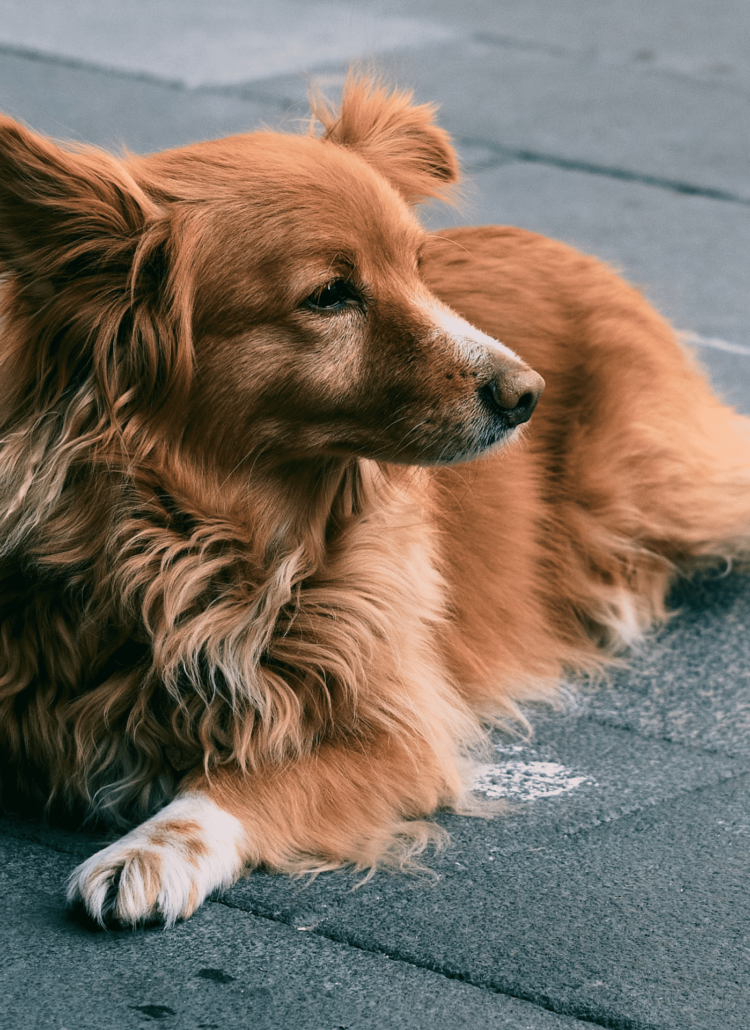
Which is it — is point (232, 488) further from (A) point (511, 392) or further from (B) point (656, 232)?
(B) point (656, 232)

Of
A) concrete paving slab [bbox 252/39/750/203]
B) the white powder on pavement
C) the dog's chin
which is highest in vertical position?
concrete paving slab [bbox 252/39/750/203]

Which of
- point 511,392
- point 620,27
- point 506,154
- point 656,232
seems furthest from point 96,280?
point 620,27

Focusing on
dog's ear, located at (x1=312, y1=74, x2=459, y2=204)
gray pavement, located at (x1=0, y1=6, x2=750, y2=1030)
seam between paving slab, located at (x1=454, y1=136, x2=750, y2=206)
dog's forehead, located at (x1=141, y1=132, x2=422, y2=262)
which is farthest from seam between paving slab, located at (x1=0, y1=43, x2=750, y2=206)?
dog's forehead, located at (x1=141, y1=132, x2=422, y2=262)

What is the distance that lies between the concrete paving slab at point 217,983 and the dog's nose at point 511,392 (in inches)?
47.2

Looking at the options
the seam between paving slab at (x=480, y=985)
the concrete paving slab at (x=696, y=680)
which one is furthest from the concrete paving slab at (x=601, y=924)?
the concrete paving slab at (x=696, y=680)

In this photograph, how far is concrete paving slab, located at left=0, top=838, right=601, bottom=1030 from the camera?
2.54m

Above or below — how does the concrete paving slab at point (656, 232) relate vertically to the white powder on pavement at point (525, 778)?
above

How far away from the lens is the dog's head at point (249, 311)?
2766mm

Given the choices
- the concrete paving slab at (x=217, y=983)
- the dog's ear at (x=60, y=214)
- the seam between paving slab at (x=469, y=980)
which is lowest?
the concrete paving slab at (x=217, y=983)

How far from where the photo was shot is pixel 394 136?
3.45m

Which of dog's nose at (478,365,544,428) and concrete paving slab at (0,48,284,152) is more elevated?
concrete paving slab at (0,48,284,152)

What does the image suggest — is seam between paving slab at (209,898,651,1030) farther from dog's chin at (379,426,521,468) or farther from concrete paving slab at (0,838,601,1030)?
dog's chin at (379,426,521,468)

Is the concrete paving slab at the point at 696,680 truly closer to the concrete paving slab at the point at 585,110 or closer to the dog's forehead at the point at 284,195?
the dog's forehead at the point at 284,195

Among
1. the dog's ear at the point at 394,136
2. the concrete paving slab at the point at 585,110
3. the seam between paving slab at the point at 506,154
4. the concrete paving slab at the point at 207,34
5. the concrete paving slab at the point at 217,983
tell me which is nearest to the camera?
the concrete paving slab at the point at 217,983
